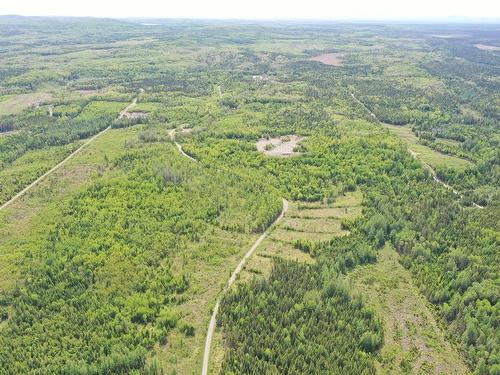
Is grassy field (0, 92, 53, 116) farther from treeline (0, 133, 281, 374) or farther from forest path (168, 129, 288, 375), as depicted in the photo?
forest path (168, 129, 288, 375)

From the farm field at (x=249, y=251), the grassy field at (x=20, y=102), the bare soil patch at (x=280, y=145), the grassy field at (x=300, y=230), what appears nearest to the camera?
the farm field at (x=249, y=251)

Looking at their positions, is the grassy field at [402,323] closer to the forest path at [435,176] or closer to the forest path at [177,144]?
the forest path at [435,176]

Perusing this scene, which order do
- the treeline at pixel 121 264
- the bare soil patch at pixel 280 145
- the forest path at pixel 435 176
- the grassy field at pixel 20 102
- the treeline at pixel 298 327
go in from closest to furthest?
1. the treeline at pixel 298 327
2. the treeline at pixel 121 264
3. the forest path at pixel 435 176
4. the bare soil patch at pixel 280 145
5. the grassy field at pixel 20 102

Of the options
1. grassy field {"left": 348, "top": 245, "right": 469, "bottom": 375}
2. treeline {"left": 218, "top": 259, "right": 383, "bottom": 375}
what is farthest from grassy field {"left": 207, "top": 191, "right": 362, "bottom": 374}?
grassy field {"left": 348, "top": 245, "right": 469, "bottom": 375}

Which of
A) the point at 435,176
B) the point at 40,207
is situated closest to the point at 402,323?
the point at 435,176

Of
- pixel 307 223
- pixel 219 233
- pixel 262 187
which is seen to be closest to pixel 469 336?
pixel 307 223

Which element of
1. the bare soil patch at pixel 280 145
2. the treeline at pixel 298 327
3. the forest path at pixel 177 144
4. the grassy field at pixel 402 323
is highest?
the bare soil patch at pixel 280 145

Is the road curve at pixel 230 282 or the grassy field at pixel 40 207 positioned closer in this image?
the road curve at pixel 230 282

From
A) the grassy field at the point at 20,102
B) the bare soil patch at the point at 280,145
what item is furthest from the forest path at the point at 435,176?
the grassy field at the point at 20,102
